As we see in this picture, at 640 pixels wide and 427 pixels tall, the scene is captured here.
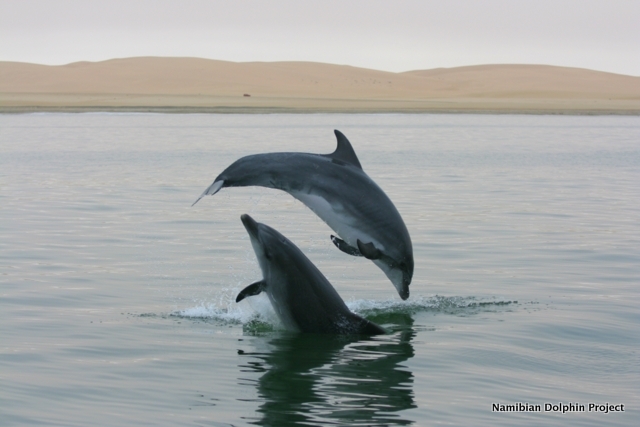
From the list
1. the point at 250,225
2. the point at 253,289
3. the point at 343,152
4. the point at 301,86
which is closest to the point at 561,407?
the point at 253,289

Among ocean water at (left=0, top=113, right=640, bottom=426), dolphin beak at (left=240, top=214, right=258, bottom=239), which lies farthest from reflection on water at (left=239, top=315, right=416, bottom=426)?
dolphin beak at (left=240, top=214, right=258, bottom=239)

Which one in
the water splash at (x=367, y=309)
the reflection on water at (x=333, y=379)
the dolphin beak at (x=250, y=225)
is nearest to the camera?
the reflection on water at (x=333, y=379)

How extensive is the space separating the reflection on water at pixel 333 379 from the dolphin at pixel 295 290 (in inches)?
5.8

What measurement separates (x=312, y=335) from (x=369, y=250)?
3.87ft

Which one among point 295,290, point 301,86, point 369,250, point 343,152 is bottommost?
point 295,290

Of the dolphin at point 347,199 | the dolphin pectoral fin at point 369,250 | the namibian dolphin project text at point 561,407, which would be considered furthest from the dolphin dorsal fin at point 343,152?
the namibian dolphin project text at point 561,407

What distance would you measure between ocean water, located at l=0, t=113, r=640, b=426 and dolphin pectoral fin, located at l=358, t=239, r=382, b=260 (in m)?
0.93

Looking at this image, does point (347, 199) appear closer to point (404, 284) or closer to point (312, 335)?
point (404, 284)

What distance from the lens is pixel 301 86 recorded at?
136 meters

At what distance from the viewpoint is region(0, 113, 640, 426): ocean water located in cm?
854

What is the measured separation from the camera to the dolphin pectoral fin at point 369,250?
10.1 m

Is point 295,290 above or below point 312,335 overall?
above

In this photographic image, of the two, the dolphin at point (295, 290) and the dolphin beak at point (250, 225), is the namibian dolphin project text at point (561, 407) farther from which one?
the dolphin beak at point (250, 225)

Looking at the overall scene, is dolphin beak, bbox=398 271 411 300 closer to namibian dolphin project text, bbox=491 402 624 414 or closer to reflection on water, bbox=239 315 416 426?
reflection on water, bbox=239 315 416 426
